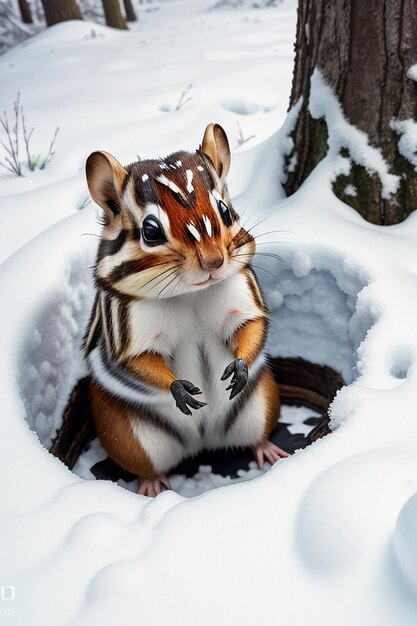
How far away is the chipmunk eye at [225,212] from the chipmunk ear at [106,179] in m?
0.30

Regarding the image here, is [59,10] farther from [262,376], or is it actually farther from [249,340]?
[249,340]

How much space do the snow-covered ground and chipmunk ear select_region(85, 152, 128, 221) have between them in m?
0.59

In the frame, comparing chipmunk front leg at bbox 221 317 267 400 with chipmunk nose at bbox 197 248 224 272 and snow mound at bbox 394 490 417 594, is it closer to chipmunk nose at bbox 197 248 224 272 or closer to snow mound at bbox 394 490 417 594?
chipmunk nose at bbox 197 248 224 272

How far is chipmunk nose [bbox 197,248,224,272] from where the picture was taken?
5.25 feet

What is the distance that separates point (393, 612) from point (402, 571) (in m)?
0.07

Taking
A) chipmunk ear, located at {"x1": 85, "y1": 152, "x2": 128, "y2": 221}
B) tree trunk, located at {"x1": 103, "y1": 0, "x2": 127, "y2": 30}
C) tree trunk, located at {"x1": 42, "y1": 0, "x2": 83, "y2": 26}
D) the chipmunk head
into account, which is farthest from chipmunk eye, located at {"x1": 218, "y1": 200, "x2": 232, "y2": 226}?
tree trunk, located at {"x1": 103, "y1": 0, "x2": 127, "y2": 30}

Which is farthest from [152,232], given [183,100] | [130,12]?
[130,12]

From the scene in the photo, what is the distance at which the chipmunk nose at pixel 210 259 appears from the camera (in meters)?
1.60

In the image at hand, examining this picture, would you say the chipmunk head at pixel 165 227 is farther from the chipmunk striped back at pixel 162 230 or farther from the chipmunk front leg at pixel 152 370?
the chipmunk front leg at pixel 152 370

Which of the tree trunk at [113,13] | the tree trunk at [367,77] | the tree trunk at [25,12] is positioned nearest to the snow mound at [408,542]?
the tree trunk at [367,77]

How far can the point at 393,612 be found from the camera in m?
1.10

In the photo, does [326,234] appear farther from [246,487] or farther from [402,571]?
[402,571]

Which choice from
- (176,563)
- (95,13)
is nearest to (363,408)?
(176,563)

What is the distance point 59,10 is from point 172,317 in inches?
355
